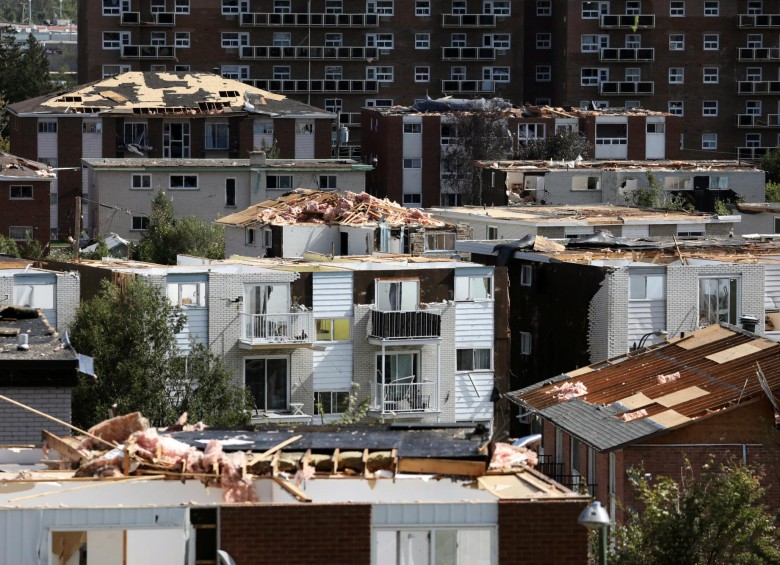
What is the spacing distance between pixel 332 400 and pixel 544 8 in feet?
305

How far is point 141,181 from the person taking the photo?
9825cm

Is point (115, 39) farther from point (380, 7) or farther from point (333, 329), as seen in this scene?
point (333, 329)

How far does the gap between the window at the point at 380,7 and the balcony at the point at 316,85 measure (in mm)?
4484

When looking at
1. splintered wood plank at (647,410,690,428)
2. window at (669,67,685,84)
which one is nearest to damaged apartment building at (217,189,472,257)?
splintered wood plank at (647,410,690,428)

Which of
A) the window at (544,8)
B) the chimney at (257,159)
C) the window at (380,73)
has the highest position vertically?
the window at (544,8)

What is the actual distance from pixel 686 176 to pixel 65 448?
80013mm

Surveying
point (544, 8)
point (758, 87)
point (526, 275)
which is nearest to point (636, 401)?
point (526, 275)

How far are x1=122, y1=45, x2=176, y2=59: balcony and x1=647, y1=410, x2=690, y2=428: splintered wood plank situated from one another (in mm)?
101059

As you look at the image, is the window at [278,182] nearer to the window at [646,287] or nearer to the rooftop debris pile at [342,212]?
the rooftop debris pile at [342,212]

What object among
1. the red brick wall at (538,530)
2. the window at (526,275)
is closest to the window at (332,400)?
the window at (526,275)

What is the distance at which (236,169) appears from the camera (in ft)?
321

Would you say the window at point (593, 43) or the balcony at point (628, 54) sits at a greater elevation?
the window at point (593, 43)

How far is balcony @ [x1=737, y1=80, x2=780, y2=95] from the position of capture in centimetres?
13812

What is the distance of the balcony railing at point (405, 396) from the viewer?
5147 cm
